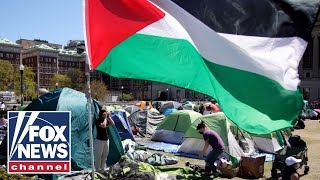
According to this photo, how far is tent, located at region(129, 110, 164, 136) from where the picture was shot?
64.0ft

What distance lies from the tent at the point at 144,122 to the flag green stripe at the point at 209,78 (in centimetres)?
1377

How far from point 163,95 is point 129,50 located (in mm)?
92772

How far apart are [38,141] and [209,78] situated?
8.29 ft

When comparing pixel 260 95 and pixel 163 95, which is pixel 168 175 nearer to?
pixel 260 95

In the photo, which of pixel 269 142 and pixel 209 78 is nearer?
pixel 209 78

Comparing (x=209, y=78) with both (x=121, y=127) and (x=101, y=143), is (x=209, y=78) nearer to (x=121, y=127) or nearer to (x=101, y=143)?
(x=101, y=143)

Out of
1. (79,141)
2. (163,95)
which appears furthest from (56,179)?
(163,95)

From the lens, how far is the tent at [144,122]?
19516mm

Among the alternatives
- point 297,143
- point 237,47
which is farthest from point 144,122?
point 237,47

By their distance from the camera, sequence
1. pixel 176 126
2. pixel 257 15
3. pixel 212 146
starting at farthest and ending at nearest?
pixel 176 126 < pixel 212 146 < pixel 257 15

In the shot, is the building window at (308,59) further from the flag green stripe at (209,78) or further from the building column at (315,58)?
the flag green stripe at (209,78)

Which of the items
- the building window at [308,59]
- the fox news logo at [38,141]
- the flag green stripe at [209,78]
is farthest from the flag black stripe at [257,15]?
the building window at [308,59]

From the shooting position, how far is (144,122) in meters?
19.9

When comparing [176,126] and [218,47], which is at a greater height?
[218,47]
